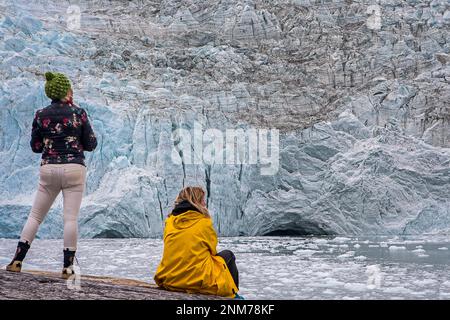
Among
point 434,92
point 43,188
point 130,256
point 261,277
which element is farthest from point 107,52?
point 43,188

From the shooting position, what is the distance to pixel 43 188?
2.80 meters

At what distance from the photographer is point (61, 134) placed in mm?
2756

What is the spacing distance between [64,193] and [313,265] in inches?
208

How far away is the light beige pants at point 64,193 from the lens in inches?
108

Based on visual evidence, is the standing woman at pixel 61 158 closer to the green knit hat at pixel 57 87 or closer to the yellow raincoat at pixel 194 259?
the green knit hat at pixel 57 87

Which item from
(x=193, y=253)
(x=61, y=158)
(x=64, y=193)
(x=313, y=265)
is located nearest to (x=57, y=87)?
(x=61, y=158)

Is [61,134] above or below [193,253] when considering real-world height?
above

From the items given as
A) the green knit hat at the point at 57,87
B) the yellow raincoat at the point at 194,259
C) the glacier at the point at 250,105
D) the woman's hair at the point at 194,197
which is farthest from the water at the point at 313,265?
the green knit hat at the point at 57,87

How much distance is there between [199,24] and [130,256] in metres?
13.7

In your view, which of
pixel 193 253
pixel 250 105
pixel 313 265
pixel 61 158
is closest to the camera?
pixel 193 253

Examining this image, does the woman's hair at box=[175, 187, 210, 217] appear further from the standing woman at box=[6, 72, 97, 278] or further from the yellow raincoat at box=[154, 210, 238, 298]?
the standing woman at box=[6, 72, 97, 278]

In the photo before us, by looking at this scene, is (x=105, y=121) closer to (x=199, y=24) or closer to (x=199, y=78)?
(x=199, y=78)

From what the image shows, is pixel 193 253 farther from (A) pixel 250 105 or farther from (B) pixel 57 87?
(A) pixel 250 105

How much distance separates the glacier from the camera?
13.2 meters
